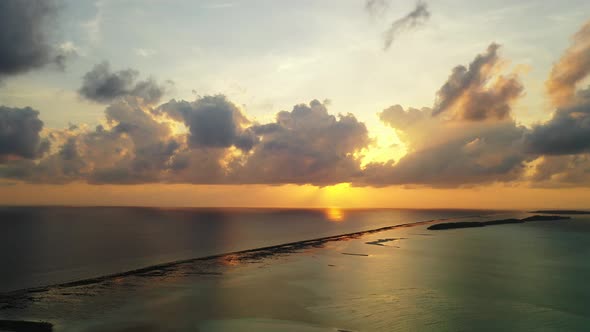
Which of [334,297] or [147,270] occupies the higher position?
[147,270]

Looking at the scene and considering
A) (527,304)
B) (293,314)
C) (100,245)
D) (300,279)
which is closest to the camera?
(293,314)

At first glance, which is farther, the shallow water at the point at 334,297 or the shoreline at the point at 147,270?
the shoreline at the point at 147,270

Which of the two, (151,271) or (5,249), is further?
(5,249)

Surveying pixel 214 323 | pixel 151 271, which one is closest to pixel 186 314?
pixel 214 323

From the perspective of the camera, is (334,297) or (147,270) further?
(147,270)

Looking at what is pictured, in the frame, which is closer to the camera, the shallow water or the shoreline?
the shallow water

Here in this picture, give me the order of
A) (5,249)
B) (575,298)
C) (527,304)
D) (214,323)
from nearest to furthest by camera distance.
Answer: (214,323), (527,304), (575,298), (5,249)

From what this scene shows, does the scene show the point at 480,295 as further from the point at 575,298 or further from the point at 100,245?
the point at 100,245
